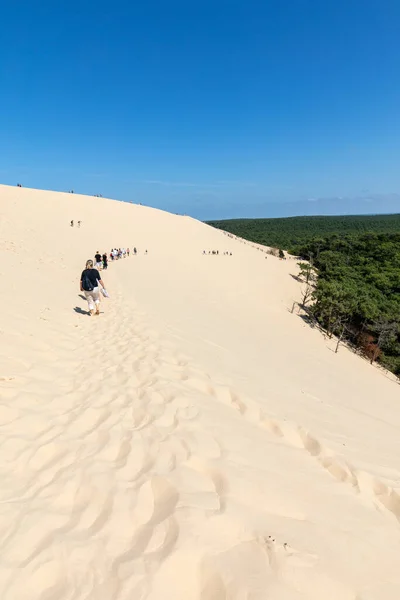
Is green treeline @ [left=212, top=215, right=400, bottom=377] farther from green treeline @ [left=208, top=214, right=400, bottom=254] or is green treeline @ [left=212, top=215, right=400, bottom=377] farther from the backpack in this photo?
green treeline @ [left=208, top=214, right=400, bottom=254]

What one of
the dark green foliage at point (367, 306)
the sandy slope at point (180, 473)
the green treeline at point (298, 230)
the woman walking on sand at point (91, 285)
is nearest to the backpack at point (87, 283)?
the woman walking on sand at point (91, 285)

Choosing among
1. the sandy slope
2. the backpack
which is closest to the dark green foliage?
the sandy slope

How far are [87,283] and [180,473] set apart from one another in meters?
6.81

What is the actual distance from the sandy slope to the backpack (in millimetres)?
1114

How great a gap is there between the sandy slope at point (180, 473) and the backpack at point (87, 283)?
1.11 metres

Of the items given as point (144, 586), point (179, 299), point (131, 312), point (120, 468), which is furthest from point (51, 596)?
point (179, 299)

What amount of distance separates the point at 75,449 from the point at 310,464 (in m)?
2.21

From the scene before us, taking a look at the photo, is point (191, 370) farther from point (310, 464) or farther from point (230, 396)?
point (310, 464)

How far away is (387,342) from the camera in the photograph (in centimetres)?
1850

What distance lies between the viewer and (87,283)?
8516 mm

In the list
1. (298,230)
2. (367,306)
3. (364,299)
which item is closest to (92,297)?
(367,306)

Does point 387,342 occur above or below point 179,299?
below

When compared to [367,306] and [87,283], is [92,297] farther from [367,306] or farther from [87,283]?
→ [367,306]

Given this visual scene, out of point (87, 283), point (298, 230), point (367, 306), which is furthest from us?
point (298, 230)
